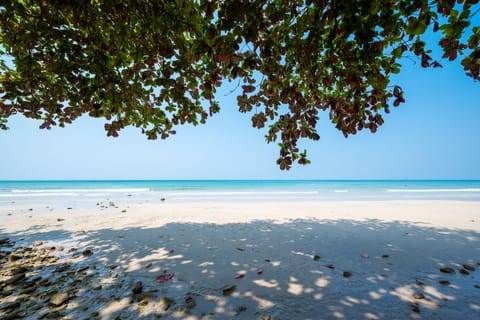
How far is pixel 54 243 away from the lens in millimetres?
5137

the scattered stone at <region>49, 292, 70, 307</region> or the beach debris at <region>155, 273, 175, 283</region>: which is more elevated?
the scattered stone at <region>49, 292, 70, 307</region>

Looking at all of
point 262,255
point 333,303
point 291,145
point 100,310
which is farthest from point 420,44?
point 100,310

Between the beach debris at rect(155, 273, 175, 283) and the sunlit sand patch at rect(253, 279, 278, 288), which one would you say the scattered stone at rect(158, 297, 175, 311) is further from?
the sunlit sand patch at rect(253, 279, 278, 288)

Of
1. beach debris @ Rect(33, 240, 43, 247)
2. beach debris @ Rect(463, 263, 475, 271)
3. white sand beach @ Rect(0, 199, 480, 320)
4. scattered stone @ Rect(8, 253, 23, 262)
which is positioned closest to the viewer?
white sand beach @ Rect(0, 199, 480, 320)

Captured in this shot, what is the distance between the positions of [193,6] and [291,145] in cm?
287

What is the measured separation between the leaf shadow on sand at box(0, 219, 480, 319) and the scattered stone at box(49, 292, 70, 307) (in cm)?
8

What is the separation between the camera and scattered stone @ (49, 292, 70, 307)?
8.46 feet

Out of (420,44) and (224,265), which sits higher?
(420,44)

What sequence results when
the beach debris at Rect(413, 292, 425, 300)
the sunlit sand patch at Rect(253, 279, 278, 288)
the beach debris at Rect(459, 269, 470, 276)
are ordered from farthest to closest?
the beach debris at Rect(459, 269, 470, 276) < the sunlit sand patch at Rect(253, 279, 278, 288) < the beach debris at Rect(413, 292, 425, 300)

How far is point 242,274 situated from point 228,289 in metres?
0.53

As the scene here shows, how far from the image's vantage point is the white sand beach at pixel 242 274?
2496 mm

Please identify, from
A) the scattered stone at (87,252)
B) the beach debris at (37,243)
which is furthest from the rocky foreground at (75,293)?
the beach debris at (37,243)

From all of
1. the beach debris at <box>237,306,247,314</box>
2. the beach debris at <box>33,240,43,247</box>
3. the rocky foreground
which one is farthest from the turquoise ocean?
the beach debris at <box>237,306,247,314</box>

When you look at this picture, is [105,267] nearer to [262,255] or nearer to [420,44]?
[262,255]
